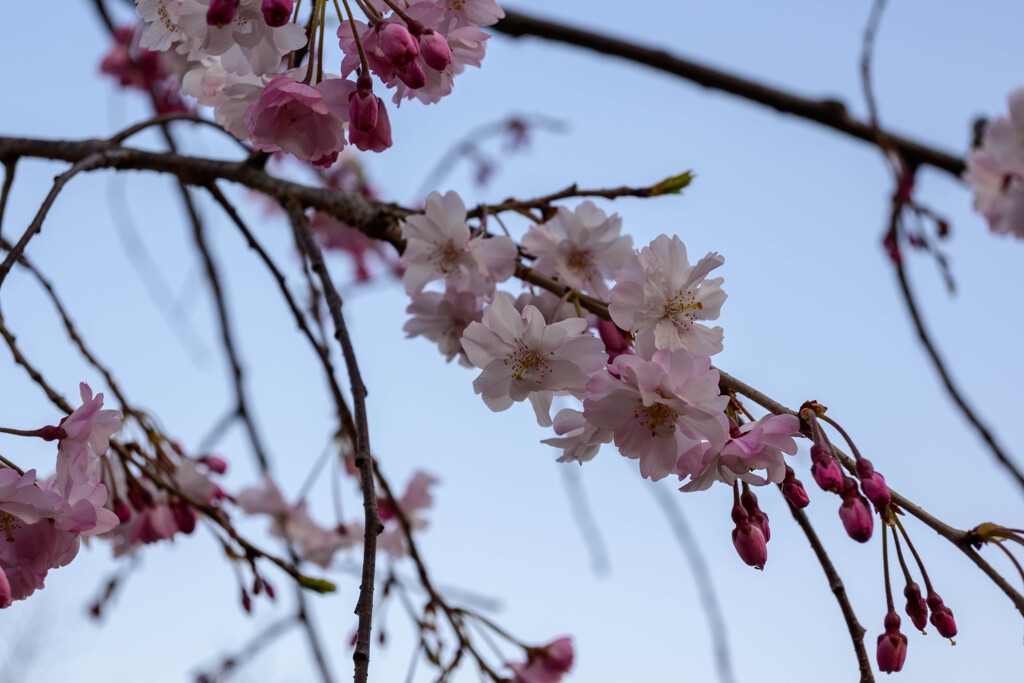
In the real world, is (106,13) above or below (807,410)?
above

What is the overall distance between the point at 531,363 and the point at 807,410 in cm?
37

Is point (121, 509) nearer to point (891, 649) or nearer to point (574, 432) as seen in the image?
point (574, 432)

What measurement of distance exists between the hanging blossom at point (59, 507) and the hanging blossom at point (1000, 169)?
2371mm

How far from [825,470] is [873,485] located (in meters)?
0.06

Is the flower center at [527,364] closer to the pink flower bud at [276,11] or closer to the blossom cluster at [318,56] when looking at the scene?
the blossom cluster at [318,56]

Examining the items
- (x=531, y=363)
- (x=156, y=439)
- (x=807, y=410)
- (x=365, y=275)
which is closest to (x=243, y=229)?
(x=156, y=439)

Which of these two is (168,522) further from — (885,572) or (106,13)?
(106,13)

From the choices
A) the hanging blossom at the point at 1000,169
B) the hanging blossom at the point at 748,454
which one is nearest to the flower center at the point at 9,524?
the hanging blossom at the point at 748,454

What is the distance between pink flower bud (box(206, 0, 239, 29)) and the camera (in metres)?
1.03

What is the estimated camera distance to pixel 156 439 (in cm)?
183

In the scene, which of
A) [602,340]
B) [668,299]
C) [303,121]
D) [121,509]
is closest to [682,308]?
[668,299]

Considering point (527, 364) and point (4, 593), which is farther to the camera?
point (527, 364)

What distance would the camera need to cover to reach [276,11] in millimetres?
1030

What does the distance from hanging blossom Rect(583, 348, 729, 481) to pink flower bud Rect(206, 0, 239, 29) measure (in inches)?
24.7
